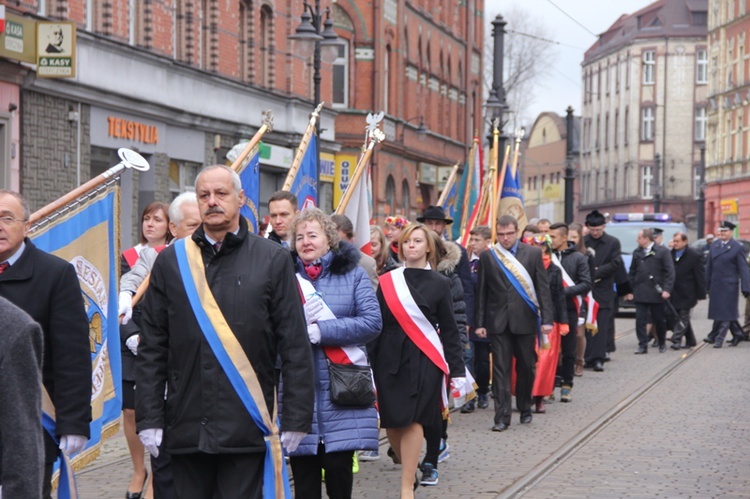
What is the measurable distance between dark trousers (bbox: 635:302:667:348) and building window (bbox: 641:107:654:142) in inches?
3257

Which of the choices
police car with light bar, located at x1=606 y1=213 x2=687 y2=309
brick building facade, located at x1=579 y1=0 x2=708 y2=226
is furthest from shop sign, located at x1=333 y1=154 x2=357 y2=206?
brick building facade, located at x1=579 y1=0 x2=708 y2=226

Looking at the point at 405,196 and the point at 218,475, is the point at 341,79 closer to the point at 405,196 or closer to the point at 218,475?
the point at 405,196

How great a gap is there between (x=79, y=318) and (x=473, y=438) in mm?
6894

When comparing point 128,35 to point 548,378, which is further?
point 128,35

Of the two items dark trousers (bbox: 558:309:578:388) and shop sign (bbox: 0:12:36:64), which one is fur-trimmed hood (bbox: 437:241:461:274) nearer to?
dark trousers (bbox: 558:309:578:388)

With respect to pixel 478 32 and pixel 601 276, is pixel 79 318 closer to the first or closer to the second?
pixel 601 276

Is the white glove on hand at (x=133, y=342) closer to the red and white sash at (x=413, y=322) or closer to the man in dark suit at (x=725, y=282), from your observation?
the red and white sash at (x=413, y=322)

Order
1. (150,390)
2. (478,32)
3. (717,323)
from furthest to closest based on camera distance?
(478,32) < (717,323) < (150,390)

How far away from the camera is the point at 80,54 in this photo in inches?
888

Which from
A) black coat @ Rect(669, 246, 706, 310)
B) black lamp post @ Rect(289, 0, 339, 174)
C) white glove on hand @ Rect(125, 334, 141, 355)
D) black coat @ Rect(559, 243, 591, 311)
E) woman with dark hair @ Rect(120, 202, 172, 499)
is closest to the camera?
white glove on hand @ Rect(125, 334, 141, 355)

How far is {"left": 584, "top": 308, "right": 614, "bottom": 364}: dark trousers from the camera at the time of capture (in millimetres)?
19438

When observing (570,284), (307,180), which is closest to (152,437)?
(307,180)

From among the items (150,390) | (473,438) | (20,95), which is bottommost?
(473,438)

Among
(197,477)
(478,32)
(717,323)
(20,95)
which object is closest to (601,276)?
(717,323)
